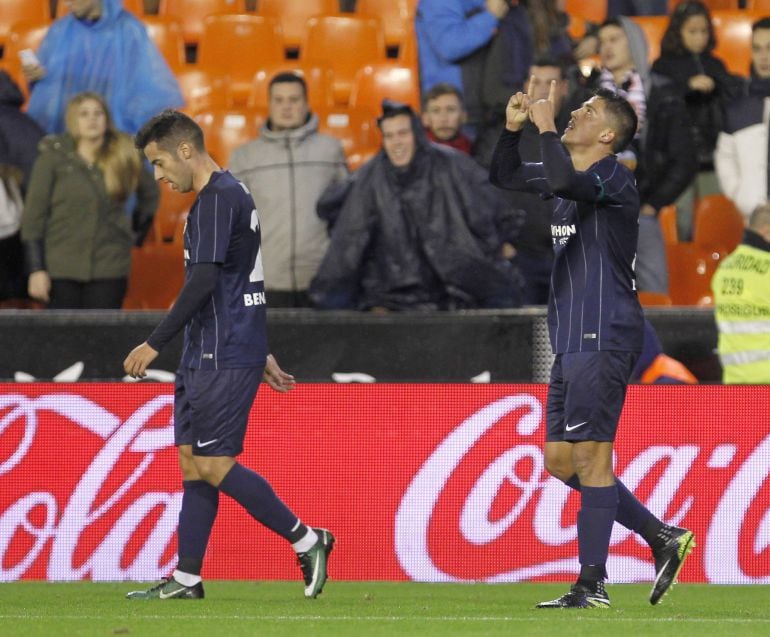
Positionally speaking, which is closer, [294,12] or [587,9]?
[294,12]

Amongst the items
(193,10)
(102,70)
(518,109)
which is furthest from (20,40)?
(518,109)

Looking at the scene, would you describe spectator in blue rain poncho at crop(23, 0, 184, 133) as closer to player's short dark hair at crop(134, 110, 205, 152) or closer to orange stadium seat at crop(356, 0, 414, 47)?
orange stadium seat at crop(356, 0, 414, 47)

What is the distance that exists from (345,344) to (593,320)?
9.46 feet

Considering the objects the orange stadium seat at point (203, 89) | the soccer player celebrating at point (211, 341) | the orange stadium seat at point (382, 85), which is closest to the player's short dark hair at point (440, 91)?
the orange stadium seat at point (382, 85)

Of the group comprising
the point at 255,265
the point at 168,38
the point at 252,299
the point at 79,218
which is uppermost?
the point at 168,38

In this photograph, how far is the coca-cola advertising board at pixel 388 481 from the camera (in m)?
7.41

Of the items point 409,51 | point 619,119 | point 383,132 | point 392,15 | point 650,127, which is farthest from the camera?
point 392,15

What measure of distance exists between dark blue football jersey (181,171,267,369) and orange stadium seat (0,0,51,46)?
22.6 feet

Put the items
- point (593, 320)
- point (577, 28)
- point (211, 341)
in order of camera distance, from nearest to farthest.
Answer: point (593, 320), point (211, 341), point (577, 28)

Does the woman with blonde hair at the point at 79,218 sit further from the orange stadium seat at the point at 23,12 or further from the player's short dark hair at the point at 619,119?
the player's short dark hair at the point at 619,119

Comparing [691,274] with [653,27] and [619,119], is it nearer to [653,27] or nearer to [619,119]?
[653,27]

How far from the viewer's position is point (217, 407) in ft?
19.8

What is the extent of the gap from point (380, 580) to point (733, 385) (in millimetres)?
Answer: 1809

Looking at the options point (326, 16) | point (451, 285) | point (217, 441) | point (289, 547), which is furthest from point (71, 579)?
point (326, 16)
